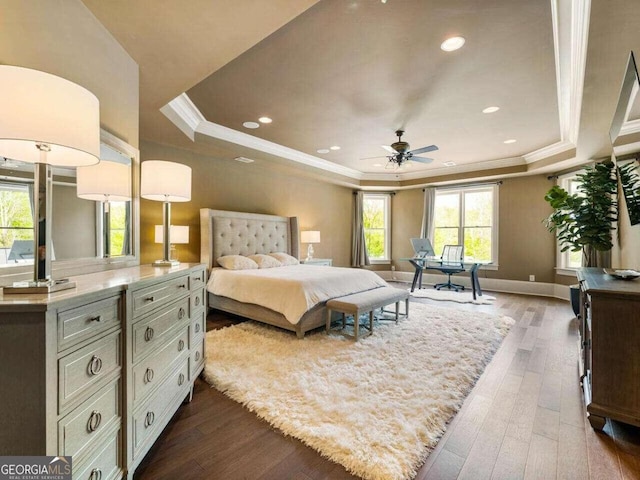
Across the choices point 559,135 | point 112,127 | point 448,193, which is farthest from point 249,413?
point 448,193

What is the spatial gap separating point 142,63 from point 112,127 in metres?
0.70

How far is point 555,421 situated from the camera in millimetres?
1874

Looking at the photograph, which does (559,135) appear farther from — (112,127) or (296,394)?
(112,127)

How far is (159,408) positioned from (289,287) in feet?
6.15

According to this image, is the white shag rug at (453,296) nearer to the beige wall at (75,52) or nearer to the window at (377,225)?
the window at (377,225)

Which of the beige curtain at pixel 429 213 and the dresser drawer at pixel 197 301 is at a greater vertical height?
the beige curtain at pixel 429 213

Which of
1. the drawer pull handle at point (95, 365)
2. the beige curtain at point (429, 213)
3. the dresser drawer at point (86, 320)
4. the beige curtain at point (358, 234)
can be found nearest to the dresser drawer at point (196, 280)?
the dresser drawer at point (86, 320)

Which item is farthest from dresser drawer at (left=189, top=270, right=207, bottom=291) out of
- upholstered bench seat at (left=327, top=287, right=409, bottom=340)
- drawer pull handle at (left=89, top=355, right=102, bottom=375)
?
upholstered bench seat at (left=327, top=287, right=409, bottom=340)

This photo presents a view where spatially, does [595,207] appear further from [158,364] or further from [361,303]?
[158,364]

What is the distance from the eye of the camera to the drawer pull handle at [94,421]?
1095mm

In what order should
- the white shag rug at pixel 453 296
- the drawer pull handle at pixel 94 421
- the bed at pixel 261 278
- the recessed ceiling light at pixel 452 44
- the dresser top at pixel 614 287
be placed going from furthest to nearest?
1. the white shag rug at pixel 453 296
2. the bed at pixel 261 278
3. the recessed ceiling light at pixel 452 44
4. the dresser top at pixel 614 287
5. the drawer pull handle at pixel 94 421

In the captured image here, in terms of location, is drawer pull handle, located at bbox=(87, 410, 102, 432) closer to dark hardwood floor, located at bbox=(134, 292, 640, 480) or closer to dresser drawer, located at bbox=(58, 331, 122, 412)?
dresser drawer, located at bbox=(58, 331, 122, 412)

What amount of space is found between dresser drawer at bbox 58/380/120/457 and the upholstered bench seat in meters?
2.28

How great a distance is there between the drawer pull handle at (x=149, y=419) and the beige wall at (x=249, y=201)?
119 inches
